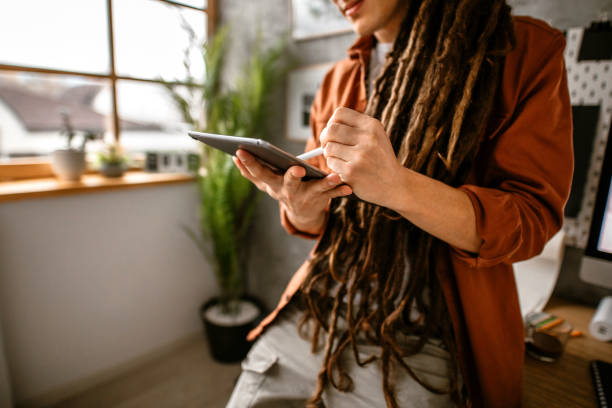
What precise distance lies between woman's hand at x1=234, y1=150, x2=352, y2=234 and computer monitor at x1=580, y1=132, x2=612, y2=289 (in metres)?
0.70

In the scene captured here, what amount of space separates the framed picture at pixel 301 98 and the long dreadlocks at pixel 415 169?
99 cm

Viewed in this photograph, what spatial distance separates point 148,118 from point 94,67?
0.39m

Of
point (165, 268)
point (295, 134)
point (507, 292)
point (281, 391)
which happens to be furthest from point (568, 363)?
point (165, 268)

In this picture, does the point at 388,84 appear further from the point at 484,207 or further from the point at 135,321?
the point at 135,321

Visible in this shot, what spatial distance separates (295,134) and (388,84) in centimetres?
114

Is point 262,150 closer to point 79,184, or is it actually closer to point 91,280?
point 79,184

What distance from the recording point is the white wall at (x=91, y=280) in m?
1.53

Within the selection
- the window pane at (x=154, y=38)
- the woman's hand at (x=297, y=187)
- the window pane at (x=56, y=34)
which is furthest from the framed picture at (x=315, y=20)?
the woman's hand at (x=297, y=187)

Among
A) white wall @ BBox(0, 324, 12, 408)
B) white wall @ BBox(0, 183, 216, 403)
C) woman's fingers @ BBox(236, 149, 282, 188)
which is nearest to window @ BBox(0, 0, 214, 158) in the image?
white wall @ BBox(0, 183, 216, 403)

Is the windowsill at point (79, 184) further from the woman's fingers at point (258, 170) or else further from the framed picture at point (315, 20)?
the woman's fingers at point (258, 170)

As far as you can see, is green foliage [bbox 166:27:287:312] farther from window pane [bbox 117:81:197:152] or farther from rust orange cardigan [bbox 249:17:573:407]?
rust orange cardigan [bbox 249:17:573:407]

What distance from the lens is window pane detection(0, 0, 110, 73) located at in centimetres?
159

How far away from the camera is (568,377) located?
2.56 ft

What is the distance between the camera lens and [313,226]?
0.92 meters
